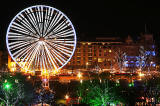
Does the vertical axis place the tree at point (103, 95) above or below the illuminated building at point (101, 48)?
below

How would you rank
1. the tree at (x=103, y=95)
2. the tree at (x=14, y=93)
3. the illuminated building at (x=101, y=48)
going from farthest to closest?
the illuminated building at (x=101, y=48)
the tree at (x=103, y=95)
the tree at (x=14, y=93)

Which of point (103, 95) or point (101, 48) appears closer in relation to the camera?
point (103, 95)

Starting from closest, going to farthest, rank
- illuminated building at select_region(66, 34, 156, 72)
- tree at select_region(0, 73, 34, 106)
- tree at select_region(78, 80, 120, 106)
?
tree at select_region(0, 73, 34, 106) < tree at select_region(78, 80, 120, 106) < illuminated building at select_region(66, 34, 156, 72)

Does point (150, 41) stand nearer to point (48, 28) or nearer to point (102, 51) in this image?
point (102, 51)

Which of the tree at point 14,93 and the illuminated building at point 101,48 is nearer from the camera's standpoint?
the tree at point 14,93

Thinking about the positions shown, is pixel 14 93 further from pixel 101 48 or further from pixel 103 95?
pixel 101 48

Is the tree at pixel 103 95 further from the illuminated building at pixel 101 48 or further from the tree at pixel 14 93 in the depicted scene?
the illuminated building at pixel 101 48

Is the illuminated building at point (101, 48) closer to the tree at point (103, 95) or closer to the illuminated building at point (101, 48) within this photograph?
the illuminated building at point (101, 48)

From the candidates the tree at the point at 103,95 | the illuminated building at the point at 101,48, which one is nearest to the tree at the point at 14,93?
the tree at the point at 103,95

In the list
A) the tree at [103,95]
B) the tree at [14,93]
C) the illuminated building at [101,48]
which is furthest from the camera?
the illuminated building at [101,48]

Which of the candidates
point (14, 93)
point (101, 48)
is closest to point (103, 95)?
point (14, 93)

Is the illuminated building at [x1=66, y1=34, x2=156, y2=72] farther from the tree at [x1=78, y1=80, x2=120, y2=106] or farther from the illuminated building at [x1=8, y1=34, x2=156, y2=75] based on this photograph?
the tree at [x1=78, y1=80, x2=120, y2=106]

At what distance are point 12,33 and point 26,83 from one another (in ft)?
19.7

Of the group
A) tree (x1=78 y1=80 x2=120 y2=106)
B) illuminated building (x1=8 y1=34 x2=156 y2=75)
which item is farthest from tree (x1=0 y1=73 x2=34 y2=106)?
illuminated building (x1=8 y1=34 x2=156 y2=75)
